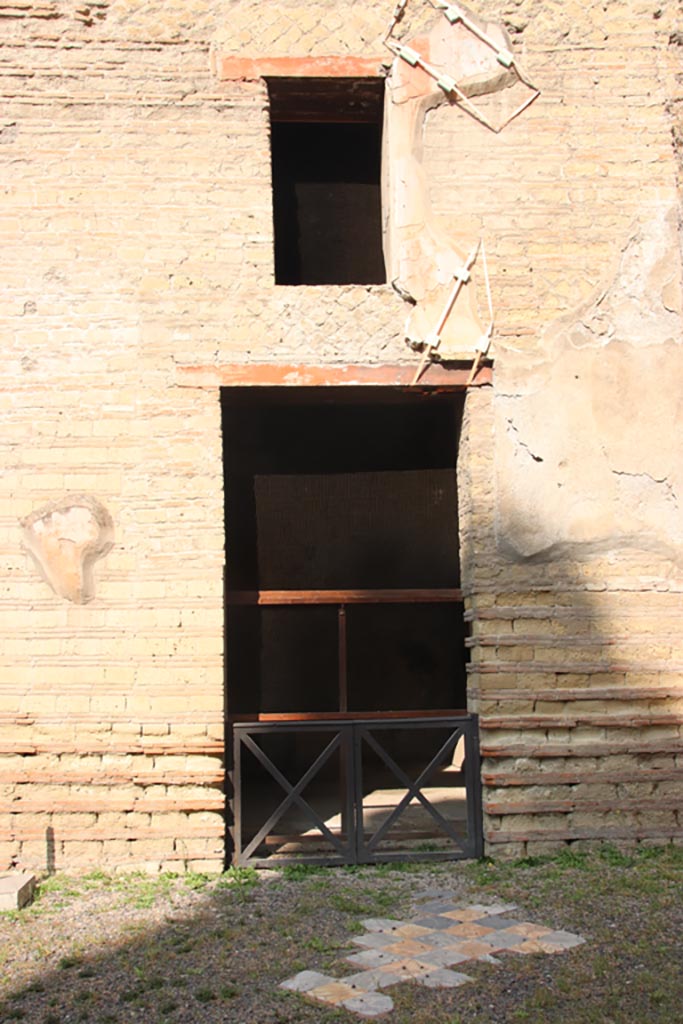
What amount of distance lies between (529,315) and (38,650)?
4146mm

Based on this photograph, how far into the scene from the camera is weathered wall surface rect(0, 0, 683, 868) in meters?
6.79

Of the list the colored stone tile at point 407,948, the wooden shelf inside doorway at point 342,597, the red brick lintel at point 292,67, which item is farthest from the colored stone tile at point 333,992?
the red brick lintel at point 292,67

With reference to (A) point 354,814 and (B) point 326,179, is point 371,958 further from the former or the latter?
(B) point 326,179

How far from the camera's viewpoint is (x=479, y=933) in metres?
5.37

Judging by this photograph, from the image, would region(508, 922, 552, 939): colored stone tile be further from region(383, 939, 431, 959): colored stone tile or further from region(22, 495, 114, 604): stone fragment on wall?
region(22, 495, 114, 604): stone fragment on wall

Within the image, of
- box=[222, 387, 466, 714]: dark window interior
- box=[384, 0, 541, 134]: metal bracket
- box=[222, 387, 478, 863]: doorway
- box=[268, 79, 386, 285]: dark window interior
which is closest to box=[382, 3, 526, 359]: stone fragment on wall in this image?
box=[384, 0, 541, 134]: metal bracket

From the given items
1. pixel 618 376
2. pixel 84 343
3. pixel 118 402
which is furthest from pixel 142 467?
pixel 618 376

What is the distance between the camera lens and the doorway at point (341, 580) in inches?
386

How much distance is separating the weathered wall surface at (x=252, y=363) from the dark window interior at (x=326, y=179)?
37 centimetres

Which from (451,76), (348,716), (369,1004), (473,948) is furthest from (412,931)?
(451,76)

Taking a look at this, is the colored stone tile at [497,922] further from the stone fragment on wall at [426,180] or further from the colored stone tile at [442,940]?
Answer: the stone fragment on wall at [426,180]

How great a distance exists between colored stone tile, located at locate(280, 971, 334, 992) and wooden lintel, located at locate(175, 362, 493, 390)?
12.5 ft

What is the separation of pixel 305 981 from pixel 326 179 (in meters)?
7.24

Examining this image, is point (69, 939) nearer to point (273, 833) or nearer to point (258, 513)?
point (273, 833)
